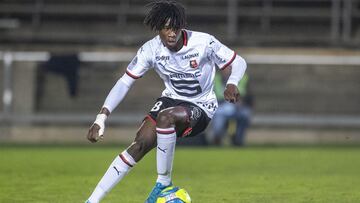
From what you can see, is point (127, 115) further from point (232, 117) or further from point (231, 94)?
point (231, 94)

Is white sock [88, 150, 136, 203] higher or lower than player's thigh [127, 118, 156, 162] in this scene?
lower

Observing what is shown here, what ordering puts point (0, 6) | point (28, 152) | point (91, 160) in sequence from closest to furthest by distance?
point (91, 160) → point (28, 152) → point (0, 6)

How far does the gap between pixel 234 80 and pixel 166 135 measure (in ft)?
2.62

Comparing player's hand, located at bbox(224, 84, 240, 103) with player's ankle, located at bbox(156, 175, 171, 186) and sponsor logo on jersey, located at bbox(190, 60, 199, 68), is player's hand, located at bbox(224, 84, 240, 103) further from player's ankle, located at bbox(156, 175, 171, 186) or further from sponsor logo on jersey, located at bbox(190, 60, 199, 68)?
player's ankle, located at bbox(156, 175, 171, 186)

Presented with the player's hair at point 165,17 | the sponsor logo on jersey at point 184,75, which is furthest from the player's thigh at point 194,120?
the player's hair at point 165,17


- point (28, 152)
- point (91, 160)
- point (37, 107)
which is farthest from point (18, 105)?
point (91, 160)

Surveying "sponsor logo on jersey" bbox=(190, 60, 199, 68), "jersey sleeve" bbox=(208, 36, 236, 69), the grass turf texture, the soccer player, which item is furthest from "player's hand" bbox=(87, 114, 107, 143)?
the grass turf texture

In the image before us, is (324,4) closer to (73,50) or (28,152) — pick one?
(73,50)

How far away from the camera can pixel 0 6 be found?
76.7 ft

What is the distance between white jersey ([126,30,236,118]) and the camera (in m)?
7.84

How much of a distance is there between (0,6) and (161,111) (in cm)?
1673

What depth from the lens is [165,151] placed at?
7434 millimetres

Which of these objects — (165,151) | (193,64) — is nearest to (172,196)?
(165,151)

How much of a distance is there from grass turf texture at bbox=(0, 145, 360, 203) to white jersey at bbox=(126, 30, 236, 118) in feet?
3.92
